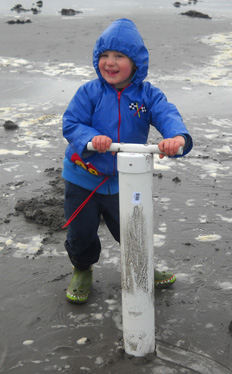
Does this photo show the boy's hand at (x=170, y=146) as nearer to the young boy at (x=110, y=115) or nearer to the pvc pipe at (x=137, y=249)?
the pvc pipe at (x=137, y=249)

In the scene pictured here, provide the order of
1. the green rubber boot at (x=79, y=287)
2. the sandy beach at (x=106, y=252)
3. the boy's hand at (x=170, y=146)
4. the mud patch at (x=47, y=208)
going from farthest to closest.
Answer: the mud patch at (x=47, y=208)
the green rubber boot at (x=79, y=287)
the sandy beach at (x=106, y=252)
the boy's hand at (x=170, y=146)

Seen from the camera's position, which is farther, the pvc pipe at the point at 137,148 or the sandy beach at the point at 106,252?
the sandy beach at the point at 106,252

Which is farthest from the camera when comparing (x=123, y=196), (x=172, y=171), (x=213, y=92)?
(x=213, y=92)

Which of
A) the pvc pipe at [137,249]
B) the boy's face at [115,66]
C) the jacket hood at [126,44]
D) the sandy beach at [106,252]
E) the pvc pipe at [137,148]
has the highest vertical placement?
the jacket hood at [126,44]

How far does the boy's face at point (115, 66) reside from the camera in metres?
2.94

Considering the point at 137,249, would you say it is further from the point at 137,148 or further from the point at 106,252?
the point at 106,252

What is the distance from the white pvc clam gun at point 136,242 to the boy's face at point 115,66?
50 centimetres

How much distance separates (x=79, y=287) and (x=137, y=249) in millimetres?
828

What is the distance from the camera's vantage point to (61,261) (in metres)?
3.72

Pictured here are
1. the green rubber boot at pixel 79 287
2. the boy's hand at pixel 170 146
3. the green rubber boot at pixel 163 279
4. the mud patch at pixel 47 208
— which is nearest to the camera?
the boy's hand at pixel 170 146

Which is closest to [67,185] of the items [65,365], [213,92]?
[65,365]

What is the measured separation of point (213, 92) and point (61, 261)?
4973mm

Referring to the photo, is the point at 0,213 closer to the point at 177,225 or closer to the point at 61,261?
the point at 61,261

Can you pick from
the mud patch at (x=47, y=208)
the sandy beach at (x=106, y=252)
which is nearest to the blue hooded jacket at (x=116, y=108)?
the sandy beach at (x=106, y=252)
